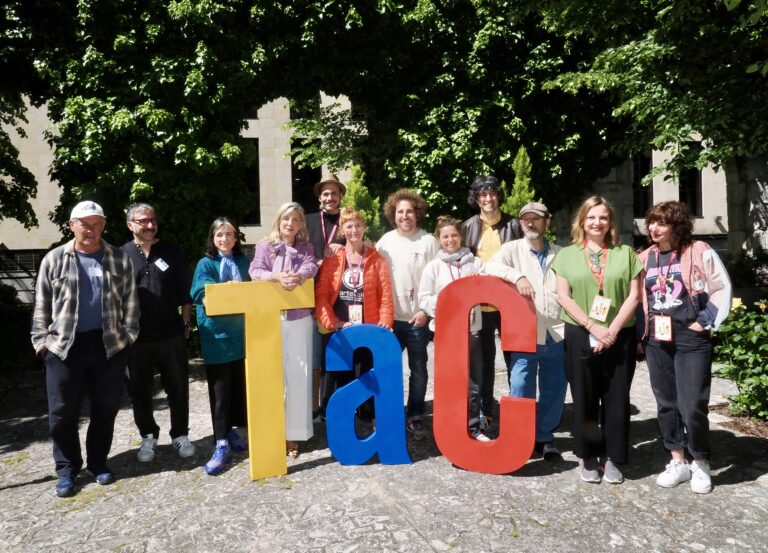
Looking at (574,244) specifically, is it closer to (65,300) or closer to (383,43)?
(65,300)

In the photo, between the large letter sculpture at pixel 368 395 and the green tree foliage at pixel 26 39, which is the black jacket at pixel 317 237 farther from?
the green tree foliage at pixel 26 39

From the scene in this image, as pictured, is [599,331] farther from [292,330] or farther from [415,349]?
[292,330]

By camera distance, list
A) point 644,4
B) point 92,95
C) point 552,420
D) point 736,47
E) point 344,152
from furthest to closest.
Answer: point 344,152
point 92,95
point 644,4
point 736,47
point 552,420

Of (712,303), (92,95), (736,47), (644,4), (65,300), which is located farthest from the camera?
(92,95)

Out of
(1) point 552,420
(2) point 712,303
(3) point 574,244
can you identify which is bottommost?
(1) point 552,420

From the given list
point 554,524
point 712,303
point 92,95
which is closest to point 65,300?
point 554,524

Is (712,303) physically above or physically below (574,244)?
below

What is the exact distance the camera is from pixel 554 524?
3.56 meters

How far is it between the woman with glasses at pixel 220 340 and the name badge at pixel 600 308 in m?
2.67

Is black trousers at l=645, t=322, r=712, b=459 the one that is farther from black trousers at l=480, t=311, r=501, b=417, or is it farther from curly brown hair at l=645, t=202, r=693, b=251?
black trousers at l=480, t=311, r=501, b=417

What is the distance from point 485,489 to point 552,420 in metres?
0.91

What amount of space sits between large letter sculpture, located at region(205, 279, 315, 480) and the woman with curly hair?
2.63 metres

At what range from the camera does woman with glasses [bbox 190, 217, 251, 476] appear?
14.9ft

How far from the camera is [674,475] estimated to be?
406cm
